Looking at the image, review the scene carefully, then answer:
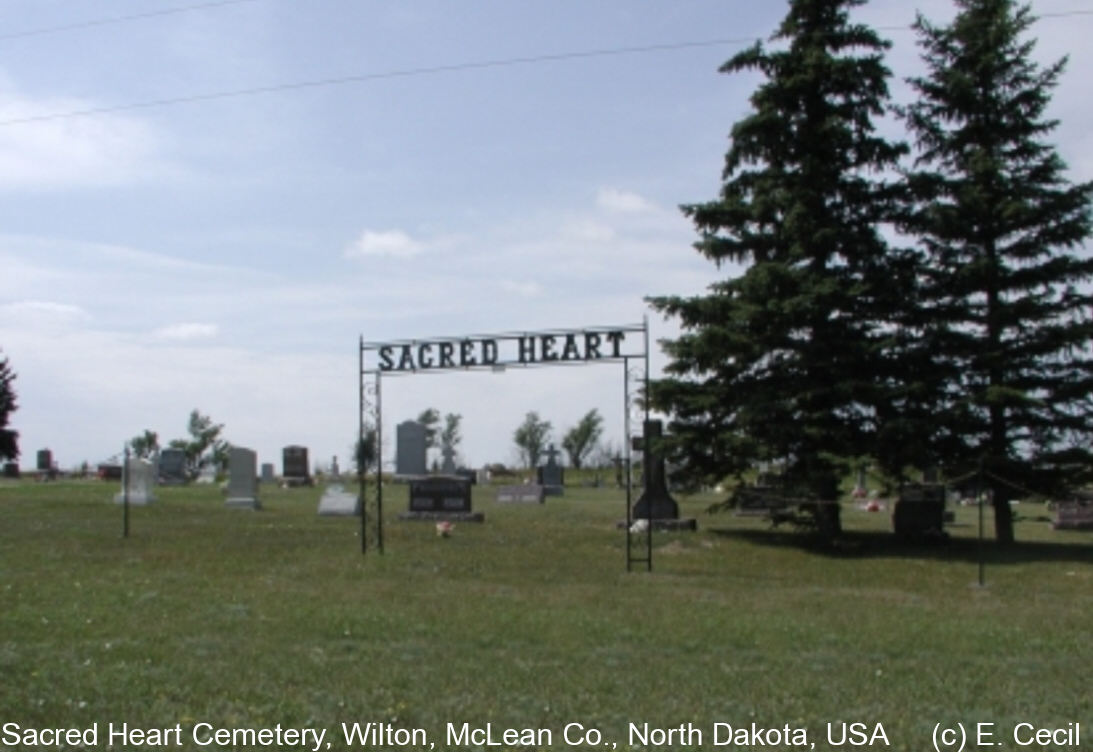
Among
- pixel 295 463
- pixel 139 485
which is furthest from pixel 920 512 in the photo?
pixel 295 463

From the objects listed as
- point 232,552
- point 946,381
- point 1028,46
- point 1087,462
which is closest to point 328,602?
point 232,552

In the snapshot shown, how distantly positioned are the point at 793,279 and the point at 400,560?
331 inches

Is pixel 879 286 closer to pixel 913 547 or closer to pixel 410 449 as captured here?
pixel 913 547

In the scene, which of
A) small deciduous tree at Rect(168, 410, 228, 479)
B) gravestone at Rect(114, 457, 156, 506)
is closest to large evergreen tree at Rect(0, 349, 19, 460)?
small deciduous tree at Rect(168, 410, 228, 479)

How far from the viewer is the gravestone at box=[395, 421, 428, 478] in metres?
42.2

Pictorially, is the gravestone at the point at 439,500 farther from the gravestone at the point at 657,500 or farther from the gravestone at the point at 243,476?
the gravestone at the point at 243,476

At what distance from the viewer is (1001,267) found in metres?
22.4

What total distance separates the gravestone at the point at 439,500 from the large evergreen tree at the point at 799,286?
21.5ft

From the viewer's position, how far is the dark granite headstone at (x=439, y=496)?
27.0 meters

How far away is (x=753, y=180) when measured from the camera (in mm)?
22234

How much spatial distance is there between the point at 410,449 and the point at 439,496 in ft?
50.6

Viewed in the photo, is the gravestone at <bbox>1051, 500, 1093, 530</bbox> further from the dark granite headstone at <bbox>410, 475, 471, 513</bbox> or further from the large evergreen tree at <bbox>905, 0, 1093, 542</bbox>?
the dark granite headstone at <bbox>410, 475, 471, 513</bbox>

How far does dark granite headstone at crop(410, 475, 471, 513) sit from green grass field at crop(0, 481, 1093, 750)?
4.99 meters

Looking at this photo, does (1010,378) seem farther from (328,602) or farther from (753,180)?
(328,602)
